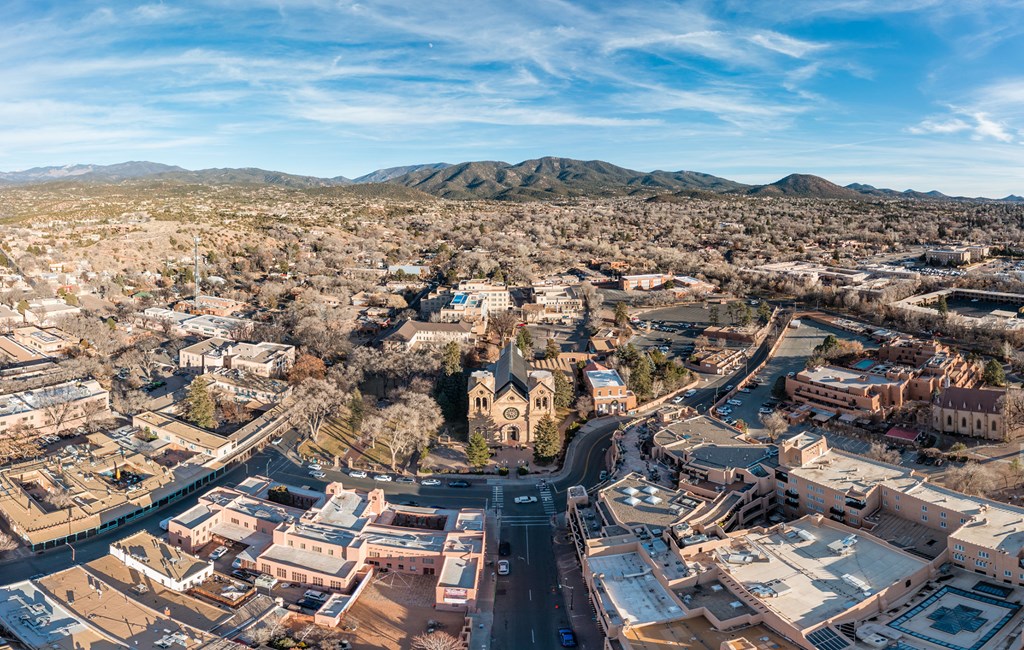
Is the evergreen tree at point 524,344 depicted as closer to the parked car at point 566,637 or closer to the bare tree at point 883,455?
the bare tree at point 883,455

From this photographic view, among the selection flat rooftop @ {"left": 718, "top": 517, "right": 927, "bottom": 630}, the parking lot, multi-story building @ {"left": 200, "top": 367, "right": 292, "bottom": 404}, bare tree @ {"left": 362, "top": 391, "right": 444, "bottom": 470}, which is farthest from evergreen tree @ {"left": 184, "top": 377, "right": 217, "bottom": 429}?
the parking lot

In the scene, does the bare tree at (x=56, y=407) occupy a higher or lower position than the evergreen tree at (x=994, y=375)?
lower

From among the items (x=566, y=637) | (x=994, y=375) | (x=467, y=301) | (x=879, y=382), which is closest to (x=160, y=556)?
(x=566, y=637)

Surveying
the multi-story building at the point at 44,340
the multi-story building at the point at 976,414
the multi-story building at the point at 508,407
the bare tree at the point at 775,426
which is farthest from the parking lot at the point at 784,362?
the multi-story building at the point at 44,340

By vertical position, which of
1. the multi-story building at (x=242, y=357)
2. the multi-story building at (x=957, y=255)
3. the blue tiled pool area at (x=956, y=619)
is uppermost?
the multi-story building at (x=957, y=255)

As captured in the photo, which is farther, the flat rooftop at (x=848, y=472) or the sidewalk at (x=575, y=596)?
the flat rooftop at (x=848, y=472)

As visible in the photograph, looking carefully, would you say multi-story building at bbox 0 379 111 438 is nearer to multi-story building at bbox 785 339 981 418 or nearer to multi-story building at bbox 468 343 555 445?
multi-story building at bbox 468 343 555 445

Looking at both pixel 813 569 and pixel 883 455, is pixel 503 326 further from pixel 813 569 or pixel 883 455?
pixel 813 569

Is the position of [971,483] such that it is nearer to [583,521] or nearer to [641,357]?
[583,521]
